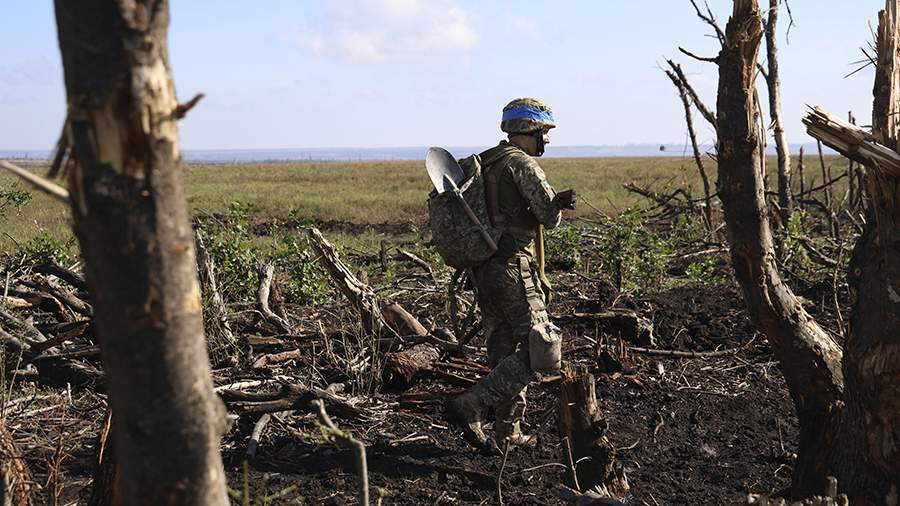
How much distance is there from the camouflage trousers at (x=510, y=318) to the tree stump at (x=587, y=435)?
64cm

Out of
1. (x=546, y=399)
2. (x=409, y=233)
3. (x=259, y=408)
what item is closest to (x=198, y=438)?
(x=259, y=408)

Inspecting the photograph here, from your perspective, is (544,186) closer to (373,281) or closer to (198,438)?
(198,438)

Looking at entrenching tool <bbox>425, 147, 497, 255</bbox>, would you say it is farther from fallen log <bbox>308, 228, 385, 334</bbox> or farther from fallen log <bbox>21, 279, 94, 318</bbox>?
fallen log <bbox>21, 279, 94, 318</bbox>

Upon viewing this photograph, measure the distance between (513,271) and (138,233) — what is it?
12.0 ft

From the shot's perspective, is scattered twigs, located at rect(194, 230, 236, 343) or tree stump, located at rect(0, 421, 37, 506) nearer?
tree stump, located at rect(0, 421, 37, 506)

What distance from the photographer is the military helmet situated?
530cm

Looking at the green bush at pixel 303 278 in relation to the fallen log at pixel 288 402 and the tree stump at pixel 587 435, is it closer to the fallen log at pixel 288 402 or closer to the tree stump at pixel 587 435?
the fallen log at pixel 288 402

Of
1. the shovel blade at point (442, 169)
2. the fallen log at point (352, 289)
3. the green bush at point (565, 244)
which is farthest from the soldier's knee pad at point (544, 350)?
the green bush at point (565, 244)

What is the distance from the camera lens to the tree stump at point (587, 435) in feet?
14.8

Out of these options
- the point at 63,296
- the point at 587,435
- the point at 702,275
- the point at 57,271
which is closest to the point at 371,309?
the point at 63,296

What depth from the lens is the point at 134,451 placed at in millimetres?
1913

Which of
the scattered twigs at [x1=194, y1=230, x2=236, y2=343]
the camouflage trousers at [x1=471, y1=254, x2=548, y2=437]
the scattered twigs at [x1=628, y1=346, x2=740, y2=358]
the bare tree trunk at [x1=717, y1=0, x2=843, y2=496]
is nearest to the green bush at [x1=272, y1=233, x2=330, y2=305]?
the scattered twigs at [x1=194, y1=230, x2=236, y2=343]

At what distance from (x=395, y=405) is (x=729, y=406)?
7.08 ft

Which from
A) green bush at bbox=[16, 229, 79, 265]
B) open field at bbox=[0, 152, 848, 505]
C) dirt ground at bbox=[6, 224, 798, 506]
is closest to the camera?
dirt ground at bbox=[6, 224, 798, 506]
